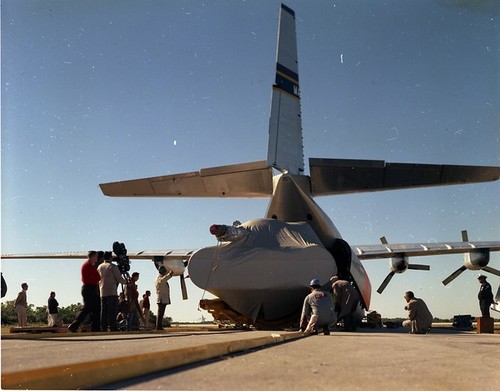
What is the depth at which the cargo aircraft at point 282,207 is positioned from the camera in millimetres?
14227

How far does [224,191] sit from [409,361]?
12.6 m

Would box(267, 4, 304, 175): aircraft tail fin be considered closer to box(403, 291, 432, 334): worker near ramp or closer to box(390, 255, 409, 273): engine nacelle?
box(403, 291, 432, 334): worker near ramp

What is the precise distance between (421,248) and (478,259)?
261 centimetres

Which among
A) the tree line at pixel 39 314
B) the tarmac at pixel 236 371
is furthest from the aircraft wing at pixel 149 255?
the tarmac at pixel 236 371

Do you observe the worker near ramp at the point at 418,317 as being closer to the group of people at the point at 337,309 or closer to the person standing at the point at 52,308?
the group of people at the point at 337,309

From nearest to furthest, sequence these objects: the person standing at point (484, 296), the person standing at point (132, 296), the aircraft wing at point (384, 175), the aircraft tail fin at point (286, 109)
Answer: the person standing at point (132, 296) → the aircraft wing at point (384, 175) → the aircraft tail fin at point (286, 109) → the person standing at point (484, 296)

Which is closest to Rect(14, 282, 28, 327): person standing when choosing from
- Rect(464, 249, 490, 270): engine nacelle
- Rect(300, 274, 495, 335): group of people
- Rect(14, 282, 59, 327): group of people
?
Rect(14, 282, 59, 327): group of people

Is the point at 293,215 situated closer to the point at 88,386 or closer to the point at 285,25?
the point at 285,25

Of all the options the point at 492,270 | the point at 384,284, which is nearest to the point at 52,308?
the point at 384,284

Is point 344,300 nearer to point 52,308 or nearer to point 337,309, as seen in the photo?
point 337,309

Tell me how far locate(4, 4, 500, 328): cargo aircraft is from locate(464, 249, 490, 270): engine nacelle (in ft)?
28.6

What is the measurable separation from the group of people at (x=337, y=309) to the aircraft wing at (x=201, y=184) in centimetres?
424

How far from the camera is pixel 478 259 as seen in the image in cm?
2586

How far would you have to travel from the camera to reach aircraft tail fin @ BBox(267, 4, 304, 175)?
17703 millimetres
